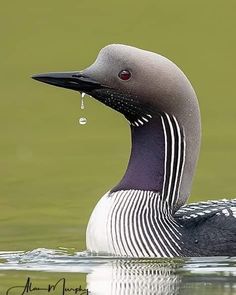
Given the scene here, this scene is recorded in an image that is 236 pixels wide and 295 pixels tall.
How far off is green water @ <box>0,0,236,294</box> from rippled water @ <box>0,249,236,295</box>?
0.88ft

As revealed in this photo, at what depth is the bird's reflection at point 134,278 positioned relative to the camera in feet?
30.5

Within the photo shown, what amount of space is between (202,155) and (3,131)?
2.28 meters

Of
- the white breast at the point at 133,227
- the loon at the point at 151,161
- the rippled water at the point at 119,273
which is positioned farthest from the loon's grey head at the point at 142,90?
the rippled water at the point at 119,273

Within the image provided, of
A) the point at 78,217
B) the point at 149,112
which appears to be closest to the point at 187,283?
the point at 149,112

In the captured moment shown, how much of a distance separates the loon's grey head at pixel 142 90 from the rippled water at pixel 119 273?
62cm

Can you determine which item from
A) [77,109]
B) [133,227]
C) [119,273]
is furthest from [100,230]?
[77,109]

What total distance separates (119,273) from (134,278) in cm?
15

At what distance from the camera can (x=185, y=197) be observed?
1062cm

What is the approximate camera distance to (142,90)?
10.4m

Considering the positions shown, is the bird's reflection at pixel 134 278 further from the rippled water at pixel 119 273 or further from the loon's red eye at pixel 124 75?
the loon's red eye at pixel 124 75

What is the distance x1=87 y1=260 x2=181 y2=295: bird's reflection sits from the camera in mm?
9310

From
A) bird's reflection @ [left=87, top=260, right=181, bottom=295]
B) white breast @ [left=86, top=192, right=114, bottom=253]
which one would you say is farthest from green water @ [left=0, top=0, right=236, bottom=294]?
bird's reflection @ [left=87, top=260, right=181, bottom=295]

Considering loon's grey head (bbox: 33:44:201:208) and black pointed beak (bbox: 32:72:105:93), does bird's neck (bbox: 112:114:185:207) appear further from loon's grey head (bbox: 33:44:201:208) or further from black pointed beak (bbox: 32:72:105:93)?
black pointed beak (bbox: 32:72:105:93)

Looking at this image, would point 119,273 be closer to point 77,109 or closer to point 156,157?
point 156,157
